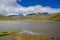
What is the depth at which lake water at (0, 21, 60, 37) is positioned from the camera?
6.10 feet

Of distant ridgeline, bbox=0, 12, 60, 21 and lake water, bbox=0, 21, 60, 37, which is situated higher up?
distant ridgeline, bbox=0, 12, 60, 21

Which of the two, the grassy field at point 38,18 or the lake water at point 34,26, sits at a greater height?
the grassy field at point 38,18

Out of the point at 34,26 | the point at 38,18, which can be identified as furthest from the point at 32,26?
the point at 38,18

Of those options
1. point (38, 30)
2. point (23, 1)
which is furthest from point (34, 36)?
point (23, 1)

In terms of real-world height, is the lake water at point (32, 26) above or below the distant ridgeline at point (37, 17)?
below

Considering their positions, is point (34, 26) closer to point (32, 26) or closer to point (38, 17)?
point (32, 26)

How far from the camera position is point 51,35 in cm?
184

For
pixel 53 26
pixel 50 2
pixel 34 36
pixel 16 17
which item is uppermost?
pixel 50 2

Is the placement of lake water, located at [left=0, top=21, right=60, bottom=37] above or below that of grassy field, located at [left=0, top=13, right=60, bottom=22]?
below

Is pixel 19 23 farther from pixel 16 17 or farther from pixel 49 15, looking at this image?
pixel 49 15

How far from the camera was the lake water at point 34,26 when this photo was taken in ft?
6.10

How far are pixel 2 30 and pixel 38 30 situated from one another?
1.64 ft

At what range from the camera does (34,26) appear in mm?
1896

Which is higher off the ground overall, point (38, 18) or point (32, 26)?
point (38, 18)
